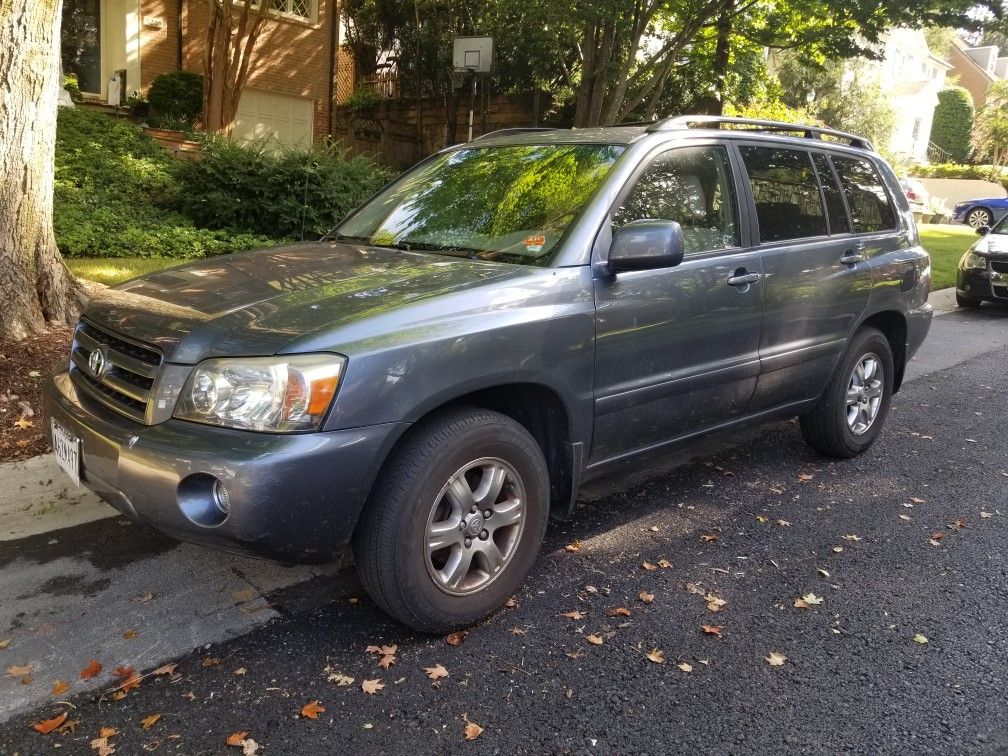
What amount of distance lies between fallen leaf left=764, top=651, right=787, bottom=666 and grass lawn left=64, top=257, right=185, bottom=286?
6430 mm

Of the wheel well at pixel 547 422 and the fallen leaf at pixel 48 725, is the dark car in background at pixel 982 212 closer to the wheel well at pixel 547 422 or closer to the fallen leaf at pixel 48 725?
the wheel well at pixel 547 422

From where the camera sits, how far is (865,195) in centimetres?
512

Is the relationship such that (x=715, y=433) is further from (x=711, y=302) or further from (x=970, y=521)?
(x=970, y=521)

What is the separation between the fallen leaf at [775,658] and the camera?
3035 mm

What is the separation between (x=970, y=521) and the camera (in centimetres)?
443

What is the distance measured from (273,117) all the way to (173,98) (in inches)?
142

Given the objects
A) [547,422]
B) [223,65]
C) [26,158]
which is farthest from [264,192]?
[547,422]

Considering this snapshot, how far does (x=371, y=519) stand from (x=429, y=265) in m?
1.10

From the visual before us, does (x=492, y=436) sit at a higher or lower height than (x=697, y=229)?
lower

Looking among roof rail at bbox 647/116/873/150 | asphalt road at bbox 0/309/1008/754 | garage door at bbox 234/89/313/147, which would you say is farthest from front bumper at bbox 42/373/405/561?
garage door at bbox 234/89/313/147

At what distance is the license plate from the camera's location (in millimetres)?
2994

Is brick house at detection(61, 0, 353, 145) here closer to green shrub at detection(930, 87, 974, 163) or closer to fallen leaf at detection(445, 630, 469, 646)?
fallen leaf at detection(445, 630, 469, 646)

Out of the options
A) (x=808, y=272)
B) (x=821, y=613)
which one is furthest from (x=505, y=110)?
→ (x=821, y=613)

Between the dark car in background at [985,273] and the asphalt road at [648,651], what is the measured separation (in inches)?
310
